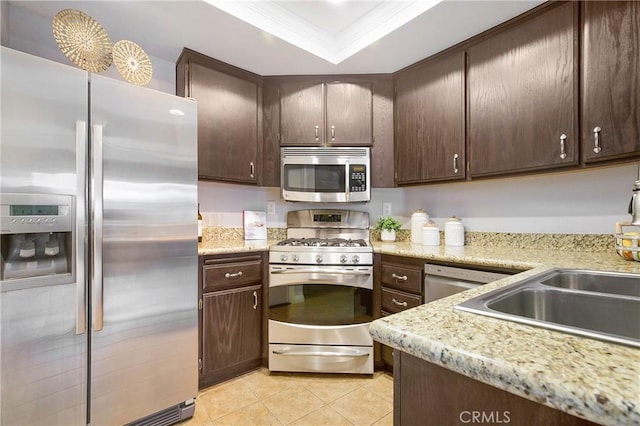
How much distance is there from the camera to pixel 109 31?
5.84ft

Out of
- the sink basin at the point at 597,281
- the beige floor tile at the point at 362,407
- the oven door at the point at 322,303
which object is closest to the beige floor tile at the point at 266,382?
the oven door at the point at 322,303

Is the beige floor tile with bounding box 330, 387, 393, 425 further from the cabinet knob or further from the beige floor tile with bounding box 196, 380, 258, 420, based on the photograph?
the cabinet knob

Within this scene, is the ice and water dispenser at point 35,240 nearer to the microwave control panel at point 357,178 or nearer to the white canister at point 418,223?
the microwave control panel at point 357,178

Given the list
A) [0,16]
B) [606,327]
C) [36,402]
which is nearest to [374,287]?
[606,327]

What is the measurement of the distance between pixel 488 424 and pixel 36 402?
164 centimetres

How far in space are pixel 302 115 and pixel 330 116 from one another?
0.23m

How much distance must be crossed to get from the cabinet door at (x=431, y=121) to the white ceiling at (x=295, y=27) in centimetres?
13

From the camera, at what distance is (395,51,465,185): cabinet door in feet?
6.35

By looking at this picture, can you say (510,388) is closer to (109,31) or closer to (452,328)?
(452,328)

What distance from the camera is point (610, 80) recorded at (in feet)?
4.34

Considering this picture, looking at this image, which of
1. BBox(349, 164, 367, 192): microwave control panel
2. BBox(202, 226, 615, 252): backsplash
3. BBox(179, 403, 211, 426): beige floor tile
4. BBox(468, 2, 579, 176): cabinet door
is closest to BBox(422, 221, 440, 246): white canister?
BBox(202, 226, 615, 252): backsplash

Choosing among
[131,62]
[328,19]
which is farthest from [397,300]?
[131,62]

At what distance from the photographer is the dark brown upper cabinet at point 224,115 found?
200 centimetres

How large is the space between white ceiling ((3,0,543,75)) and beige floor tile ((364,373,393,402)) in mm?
2296
